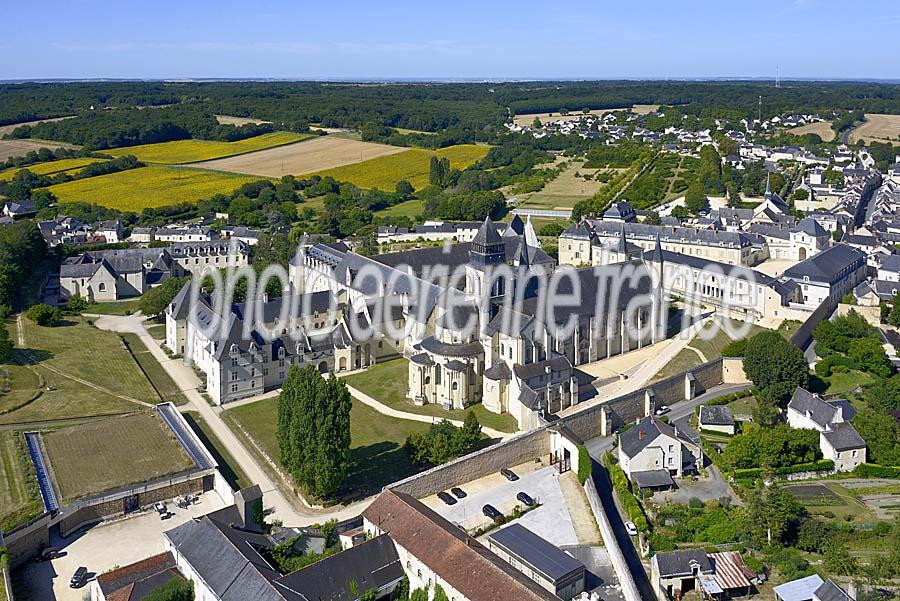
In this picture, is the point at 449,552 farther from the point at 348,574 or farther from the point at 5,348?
the point at 5,348

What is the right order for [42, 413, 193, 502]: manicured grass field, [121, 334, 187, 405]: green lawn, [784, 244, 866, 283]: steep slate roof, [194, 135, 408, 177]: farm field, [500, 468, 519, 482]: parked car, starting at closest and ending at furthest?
[42, 413, 193, 502]: manicured grass field < [500, 468, 519, 482]: parked car < [121, 334, 187, 405]: green lawn < [784, 244, 866, 283]: steep slate roof < [194, 135, 408, 177]: farm field

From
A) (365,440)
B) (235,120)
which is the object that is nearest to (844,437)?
(365,440)

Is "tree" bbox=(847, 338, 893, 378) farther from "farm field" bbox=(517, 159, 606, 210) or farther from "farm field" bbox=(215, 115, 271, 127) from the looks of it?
"farm field" bbox=(215, 115, 271, 127)

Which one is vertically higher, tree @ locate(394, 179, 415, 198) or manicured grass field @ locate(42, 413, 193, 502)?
tree @ locate(394, 179, 415, 198)

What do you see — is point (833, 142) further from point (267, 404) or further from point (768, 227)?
point (267, 404)

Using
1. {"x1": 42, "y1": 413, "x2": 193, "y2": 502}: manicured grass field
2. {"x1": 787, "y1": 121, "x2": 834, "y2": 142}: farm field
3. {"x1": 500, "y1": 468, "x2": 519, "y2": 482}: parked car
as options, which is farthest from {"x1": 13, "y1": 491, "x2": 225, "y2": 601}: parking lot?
{"x1": 787, "y1": 121, "x2": 834, "y2": 142}: farm field

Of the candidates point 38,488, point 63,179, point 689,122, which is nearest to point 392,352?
point 38,488

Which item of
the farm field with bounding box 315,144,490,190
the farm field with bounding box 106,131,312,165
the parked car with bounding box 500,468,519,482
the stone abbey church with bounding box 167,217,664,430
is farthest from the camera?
the farm field with bounding box 106,131,312,165
